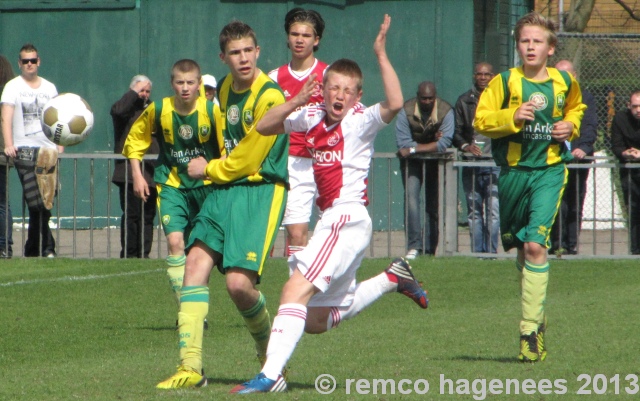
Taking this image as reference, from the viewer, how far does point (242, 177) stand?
671 cm

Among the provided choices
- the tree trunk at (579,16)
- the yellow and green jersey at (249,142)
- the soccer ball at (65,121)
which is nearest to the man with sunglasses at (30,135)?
the soccer ball at (65,121)

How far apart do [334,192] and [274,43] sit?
12435mm

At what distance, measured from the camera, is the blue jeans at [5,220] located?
45.5 ft

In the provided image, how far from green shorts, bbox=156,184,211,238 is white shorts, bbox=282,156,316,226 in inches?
27.2

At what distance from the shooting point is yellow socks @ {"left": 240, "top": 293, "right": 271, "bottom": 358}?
265 inches

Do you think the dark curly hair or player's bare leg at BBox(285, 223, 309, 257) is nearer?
the dark curly hair

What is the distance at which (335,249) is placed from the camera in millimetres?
6379

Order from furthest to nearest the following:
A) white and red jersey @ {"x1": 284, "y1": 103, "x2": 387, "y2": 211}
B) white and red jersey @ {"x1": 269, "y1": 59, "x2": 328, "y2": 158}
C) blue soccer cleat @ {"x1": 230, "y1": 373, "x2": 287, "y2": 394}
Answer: white and red jersey @ {"x1": 269, "y1": 59, "x2": 328, "y2": 158} → white and red jersey @ {"x1": 284, "y1": 103, "x2": 387, "y2": 211} → blue soccer cleat @ {"x1": 230, "y1": 373, "x2": 287, "y2": 394}

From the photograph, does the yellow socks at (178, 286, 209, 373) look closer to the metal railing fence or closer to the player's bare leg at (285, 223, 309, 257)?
the player's bare leg at (285, 223, 309, 257)

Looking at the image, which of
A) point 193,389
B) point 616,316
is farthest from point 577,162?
point 193,389

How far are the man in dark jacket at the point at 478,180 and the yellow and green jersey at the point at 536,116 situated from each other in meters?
5.83

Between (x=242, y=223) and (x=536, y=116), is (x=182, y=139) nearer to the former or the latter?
(x=242, y=223)

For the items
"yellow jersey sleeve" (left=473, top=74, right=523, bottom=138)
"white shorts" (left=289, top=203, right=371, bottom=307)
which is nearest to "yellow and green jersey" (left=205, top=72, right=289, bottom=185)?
"white shorts" (left=289, top=203, right=371, bottom=307)

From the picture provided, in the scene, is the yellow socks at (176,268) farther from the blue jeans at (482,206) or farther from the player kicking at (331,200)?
the blue jeans at (482,206)
